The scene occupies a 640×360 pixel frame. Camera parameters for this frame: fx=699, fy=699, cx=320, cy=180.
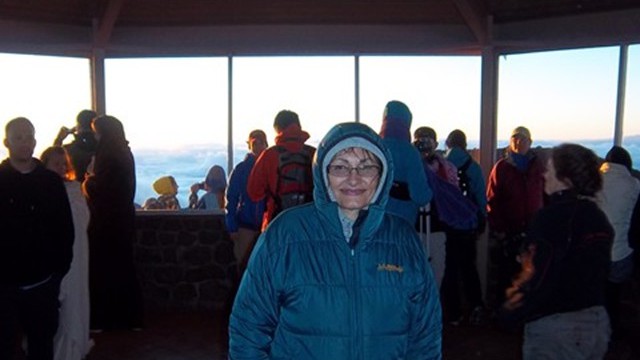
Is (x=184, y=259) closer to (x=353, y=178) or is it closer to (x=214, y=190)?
(x=214, y=190)

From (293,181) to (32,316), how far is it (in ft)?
5.32

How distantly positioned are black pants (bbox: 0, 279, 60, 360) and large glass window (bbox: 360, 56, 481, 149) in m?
4.41

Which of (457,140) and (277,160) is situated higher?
(457,140)

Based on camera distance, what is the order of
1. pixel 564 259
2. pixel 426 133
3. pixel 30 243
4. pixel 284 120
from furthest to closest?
pixel 426 133
pixel 284 120
pixel 30 243
pixel 564 259

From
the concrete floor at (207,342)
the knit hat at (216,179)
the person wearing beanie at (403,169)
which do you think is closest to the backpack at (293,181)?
the person wearing beanie at (403,169)

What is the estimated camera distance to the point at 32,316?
138 inches

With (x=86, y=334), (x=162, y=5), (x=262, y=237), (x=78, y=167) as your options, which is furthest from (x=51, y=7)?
(x=262, y=237)

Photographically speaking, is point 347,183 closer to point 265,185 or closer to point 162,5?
point 265,185

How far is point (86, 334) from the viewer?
4.84 metres

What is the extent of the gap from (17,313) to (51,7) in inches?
171

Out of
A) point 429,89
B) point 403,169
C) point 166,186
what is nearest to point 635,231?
point 403,169

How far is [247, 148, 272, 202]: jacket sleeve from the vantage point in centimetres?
437

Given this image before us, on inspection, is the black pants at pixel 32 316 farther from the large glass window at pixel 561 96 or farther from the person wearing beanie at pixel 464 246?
the large glass window at pixel 561 96

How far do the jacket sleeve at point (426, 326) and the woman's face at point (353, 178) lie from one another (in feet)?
0.86
